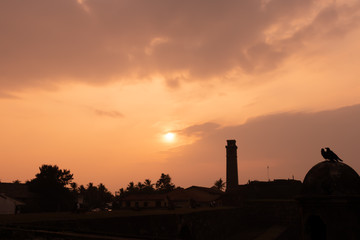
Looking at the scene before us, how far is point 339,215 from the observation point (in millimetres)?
10961

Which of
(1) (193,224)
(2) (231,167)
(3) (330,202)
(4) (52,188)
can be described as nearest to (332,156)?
(3) (330,202)

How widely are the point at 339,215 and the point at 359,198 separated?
919mm

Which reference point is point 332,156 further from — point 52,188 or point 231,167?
point 231,167

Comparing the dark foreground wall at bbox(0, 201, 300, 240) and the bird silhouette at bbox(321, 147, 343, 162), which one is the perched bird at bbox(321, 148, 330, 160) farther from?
the dark foreground wall at bbox(0, 201, 300, 240)

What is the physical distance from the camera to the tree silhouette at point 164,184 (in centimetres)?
9775

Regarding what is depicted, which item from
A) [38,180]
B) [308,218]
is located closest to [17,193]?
[38,180]

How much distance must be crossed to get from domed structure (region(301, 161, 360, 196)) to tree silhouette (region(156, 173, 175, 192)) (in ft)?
289

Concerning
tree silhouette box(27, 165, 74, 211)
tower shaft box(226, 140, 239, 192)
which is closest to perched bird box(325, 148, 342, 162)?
tree silhouette box(27, 165, 74, 211)

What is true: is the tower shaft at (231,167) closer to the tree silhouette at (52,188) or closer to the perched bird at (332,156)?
the tree silhouette at (52,188)

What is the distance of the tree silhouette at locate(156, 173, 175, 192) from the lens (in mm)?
97750

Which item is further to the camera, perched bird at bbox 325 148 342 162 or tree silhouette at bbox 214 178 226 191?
tree silhouette at bbox 214 178 226 191

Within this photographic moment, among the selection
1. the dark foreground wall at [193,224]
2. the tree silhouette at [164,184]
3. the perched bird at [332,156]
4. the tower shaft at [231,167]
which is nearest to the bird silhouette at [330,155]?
the perched bird at [332,156]

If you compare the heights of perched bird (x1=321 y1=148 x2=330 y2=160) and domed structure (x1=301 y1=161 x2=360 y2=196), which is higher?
perched bird (x1=321 y1=148 x2=330 y2=160)

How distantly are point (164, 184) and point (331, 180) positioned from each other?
293 feet
